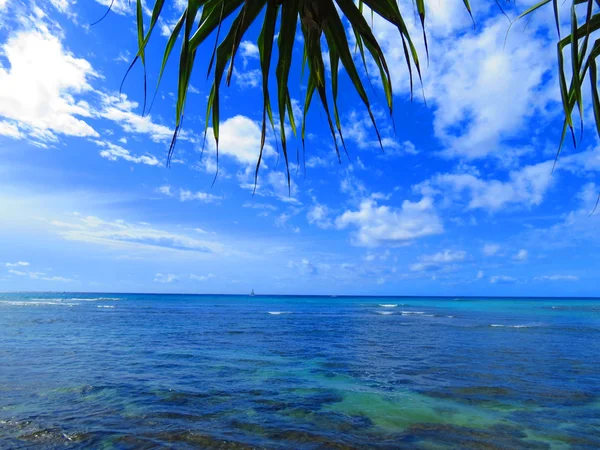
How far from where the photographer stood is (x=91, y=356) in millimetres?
14180

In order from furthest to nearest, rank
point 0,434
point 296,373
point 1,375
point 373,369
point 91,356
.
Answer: point 91,356
point 373,369
point 296,373
point 1,375
point 0,434

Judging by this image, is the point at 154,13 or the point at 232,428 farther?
the point at 232,428

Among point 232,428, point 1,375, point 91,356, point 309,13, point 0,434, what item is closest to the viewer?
point 309,13

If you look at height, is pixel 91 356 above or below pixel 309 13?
below

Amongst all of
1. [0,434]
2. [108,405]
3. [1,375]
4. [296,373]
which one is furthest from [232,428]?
[1,375]

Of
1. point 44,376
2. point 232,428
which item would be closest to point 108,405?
point 232,428

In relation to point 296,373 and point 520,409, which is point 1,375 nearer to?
point 296,373

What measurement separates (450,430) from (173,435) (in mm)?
4612

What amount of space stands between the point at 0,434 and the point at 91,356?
8.52 meters

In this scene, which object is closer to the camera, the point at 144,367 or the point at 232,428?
the point at 232,428

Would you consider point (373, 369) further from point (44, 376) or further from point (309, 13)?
point (309, 13)

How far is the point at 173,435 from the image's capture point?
634 cm

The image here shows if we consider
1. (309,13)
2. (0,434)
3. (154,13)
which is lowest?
(0,434)

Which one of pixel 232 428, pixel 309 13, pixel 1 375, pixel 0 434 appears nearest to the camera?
pixel 309 13
